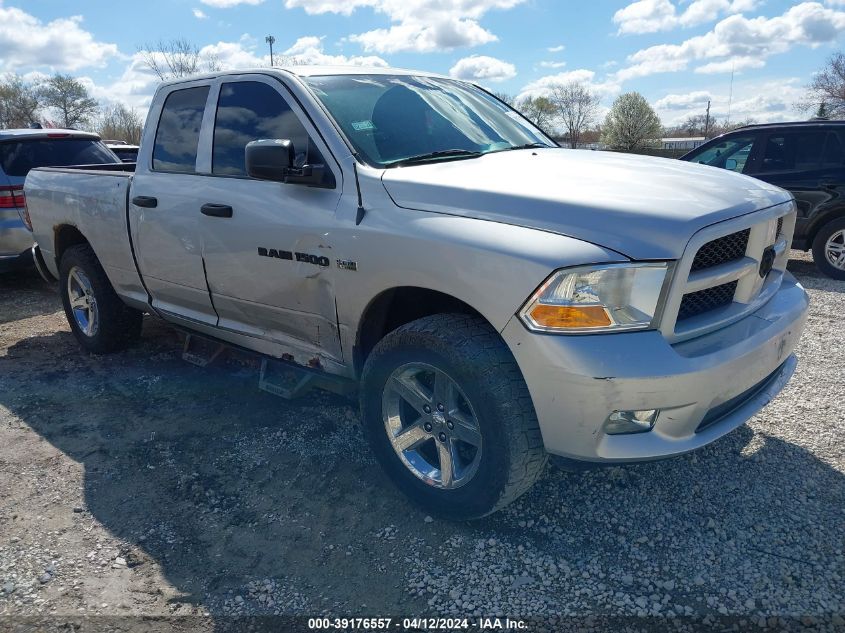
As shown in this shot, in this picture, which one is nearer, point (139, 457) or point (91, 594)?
point (91, 594)

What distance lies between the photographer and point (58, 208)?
16.6ft

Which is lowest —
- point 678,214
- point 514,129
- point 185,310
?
point 185,310

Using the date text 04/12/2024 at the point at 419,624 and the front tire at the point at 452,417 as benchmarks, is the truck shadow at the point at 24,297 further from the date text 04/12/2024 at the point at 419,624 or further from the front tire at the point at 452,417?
the date text 04/12/2024 at the point at 419,624

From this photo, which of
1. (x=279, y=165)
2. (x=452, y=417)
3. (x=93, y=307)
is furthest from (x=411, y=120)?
(x=93, y=307)

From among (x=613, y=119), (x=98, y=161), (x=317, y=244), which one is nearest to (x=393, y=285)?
(x=317, y=244)

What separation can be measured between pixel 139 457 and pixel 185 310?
3.35ft

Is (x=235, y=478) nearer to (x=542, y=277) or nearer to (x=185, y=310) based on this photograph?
(x=185, y=310)

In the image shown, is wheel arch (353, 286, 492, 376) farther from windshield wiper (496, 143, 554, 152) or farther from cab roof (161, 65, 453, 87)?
cab roof (161, 65, 453, 87)

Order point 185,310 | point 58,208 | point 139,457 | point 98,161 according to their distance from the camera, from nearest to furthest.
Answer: point 139,457 → point 185,310 → point 58,208 → point 98,161

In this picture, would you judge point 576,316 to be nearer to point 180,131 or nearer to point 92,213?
point 180,131

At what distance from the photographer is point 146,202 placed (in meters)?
4.06

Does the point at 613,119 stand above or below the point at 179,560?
above

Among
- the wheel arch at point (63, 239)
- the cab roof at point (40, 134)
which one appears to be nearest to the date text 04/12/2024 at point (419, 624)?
the wheel arch at point (63, 239)

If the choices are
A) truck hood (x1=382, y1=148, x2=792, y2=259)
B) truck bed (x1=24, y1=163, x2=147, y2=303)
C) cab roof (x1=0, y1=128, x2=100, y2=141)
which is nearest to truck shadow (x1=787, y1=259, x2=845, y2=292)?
truck hood (x1=382, y1=148, x2=792, y2=259)
